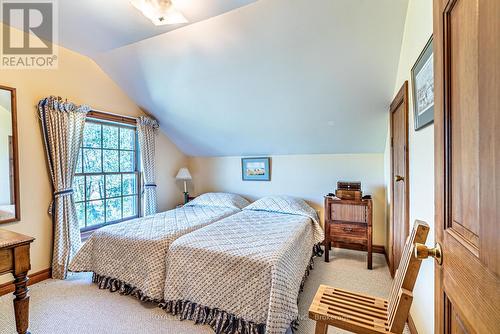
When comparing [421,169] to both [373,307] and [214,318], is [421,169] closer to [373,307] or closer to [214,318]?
[373,307]

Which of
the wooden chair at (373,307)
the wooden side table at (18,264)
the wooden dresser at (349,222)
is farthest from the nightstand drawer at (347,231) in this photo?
the wooden side table at (18,264)

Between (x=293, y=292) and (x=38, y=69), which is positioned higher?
(x=38, y=69)

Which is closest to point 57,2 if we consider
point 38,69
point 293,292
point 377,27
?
point 38,69

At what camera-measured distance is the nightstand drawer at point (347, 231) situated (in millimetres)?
2786

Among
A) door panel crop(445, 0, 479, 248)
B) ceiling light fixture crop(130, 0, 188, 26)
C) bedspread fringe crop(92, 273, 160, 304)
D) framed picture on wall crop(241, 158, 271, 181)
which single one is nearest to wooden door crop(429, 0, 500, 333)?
door panel crop(445, 0, 479, 248)

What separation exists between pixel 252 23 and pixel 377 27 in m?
1.04

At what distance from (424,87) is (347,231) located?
1887 millimetres

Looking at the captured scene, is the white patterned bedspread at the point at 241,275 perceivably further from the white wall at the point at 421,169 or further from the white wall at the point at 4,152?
the white wall at the point at 4,152

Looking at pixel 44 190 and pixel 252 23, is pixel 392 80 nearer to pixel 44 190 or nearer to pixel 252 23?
pixel 252 23

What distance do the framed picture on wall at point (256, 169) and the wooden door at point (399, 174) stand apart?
175 centimetres

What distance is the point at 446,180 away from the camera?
28.3 inches

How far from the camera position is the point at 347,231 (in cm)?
285

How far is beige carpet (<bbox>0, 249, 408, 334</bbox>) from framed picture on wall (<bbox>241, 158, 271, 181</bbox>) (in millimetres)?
1601

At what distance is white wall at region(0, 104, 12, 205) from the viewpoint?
2.19 m
